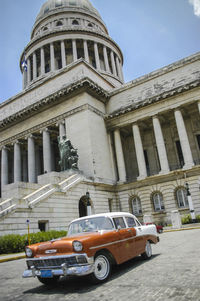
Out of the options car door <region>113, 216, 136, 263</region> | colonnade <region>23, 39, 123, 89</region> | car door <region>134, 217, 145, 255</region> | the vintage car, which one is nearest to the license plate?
the vintage car

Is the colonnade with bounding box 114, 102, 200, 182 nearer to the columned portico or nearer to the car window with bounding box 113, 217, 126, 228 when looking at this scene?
the columned portico

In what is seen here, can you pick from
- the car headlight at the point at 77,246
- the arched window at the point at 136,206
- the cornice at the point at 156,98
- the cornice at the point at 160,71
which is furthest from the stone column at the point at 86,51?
the car headlight at the point at 77,246

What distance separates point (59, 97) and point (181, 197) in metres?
18.8

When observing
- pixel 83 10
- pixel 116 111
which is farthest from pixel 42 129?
pixel 83 10

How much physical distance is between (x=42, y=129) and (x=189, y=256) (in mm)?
27911

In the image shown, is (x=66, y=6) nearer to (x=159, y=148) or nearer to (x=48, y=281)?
(x=159, y=148)

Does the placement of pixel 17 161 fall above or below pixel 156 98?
below

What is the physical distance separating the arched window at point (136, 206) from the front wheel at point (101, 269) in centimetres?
2303

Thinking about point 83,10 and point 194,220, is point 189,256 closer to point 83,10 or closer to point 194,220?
point 194,220

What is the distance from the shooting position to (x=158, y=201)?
27.5 metres

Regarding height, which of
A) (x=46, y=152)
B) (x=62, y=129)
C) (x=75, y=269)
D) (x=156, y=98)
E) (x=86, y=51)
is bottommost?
(x=75, y=269)

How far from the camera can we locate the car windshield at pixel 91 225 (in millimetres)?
6952

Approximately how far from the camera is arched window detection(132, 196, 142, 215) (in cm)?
2846

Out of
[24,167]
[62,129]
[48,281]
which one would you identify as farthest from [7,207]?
[24,167]
